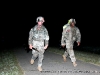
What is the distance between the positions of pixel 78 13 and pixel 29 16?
115 feet

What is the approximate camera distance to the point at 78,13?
181 ft

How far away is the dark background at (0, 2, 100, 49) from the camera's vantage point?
36.1 m

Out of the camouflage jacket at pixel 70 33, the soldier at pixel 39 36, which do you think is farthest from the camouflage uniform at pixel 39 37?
the camouflage jacket at pixel 70 33

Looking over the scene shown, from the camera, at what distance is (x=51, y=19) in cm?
7038

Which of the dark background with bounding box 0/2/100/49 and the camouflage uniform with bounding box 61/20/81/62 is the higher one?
the camouflage uniform with bounding box 61/20/81/62

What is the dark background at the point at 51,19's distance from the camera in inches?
1421

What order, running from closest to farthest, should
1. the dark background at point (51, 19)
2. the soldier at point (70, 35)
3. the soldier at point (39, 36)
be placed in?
the soldier at point (39, 36) < the soldier at point (70, 35) < the dark background at point (51, 19)

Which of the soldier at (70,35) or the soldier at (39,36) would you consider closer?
the soldier at (39,36)

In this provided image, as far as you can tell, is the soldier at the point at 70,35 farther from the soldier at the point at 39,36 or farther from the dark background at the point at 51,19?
the dark background at the point at 51,19

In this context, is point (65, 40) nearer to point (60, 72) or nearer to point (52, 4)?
point (60, 72)

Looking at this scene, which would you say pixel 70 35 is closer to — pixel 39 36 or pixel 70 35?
pixel 70 35

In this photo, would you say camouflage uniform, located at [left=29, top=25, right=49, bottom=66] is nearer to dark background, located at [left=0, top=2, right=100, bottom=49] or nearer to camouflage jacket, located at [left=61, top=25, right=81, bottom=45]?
camouflage jacket, located at [left=61, top=25, right=81, bottom=45]

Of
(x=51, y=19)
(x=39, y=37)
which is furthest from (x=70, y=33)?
(x=51, y=19)

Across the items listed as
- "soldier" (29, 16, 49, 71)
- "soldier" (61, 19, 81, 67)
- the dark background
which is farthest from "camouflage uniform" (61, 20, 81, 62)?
the dark background
